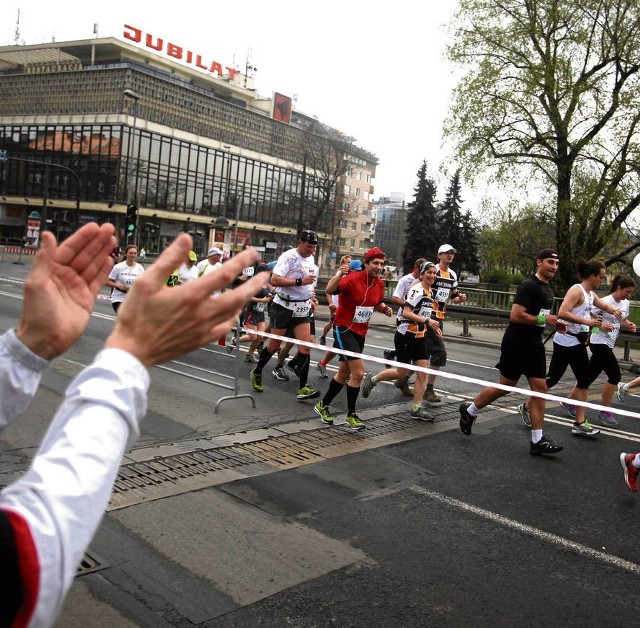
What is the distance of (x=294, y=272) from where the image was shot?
8930 mm

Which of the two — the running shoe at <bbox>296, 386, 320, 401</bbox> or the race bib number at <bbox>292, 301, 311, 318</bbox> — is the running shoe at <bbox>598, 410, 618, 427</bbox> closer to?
the running shoe at <bbox>296, 386, 320, 401</bbox>

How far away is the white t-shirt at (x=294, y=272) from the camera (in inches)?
349

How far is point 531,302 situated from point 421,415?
195 cm

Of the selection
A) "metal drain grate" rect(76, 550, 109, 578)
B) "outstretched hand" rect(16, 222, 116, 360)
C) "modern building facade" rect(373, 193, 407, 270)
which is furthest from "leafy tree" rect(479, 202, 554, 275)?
"modern building facade" rect(373, 193, 407, 270)

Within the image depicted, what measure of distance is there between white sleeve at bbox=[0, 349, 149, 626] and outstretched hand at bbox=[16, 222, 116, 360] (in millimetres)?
394

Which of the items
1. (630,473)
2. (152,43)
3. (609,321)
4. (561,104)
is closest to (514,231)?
(561,104)

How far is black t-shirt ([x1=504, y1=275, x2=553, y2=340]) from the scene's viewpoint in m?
7.03

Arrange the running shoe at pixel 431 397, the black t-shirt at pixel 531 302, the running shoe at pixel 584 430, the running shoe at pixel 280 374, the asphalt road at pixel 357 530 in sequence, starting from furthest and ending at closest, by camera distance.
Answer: the running shoe at pixel 280 374
the running shoe at pixel 431 397
the running shoe at pixel 584 430
the black t-shirt at pixel 531 302
the asphalt road at pixel 357 530

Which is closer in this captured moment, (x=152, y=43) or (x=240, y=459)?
(x=240, y=459)

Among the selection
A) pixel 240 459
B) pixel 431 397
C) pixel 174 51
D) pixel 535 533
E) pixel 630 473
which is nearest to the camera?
pixel 535 533

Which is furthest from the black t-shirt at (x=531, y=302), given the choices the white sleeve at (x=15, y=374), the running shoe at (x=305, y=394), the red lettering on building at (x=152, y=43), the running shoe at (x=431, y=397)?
the red lettering on building at (x=152, y=43)

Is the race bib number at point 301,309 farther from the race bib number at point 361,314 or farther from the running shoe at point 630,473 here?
Result: the running shoe at point 630,473

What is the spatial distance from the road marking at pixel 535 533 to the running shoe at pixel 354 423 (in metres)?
1.78

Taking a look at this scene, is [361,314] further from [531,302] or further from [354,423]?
[531,302]
